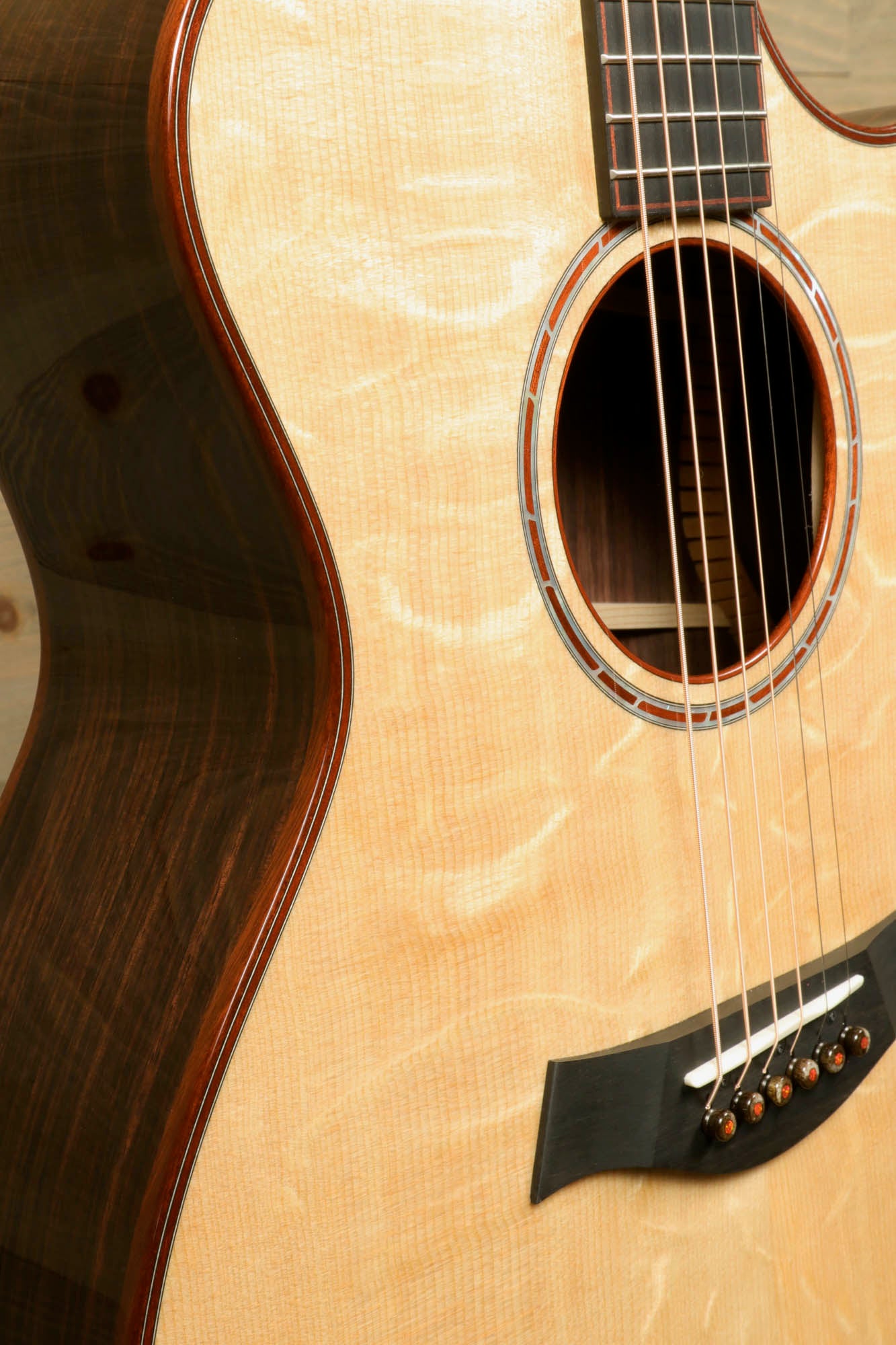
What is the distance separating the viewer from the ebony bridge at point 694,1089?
664mm

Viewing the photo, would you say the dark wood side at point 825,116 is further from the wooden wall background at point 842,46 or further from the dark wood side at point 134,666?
the wooden wall background at point 842,46

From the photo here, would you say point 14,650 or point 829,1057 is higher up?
point 14,650

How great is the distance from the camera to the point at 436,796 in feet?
2.02

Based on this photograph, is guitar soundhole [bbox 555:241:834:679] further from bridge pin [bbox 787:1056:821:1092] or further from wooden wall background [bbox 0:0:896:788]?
wooden wall background [bbox 0:0:896:788]

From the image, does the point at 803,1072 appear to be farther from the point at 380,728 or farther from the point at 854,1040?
the point at 380,728

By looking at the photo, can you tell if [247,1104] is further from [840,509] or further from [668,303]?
[668,303]

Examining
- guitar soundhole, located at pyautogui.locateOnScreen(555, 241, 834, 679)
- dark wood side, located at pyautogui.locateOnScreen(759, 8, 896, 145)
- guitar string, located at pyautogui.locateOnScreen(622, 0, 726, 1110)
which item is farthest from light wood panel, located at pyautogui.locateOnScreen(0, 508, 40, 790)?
dark wood side, located at pyautogui.locateOnScreen(759, 8, 896, 145)

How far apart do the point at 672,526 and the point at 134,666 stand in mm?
316

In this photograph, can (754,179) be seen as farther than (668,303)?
No

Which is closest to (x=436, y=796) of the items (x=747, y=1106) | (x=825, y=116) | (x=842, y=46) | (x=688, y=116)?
(x=747, y=1106)

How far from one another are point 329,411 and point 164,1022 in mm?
301

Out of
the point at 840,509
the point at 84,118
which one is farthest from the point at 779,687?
the point at 84,118

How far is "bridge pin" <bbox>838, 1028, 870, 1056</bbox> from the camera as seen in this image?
0.80 meters

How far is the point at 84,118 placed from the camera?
1.85ft
